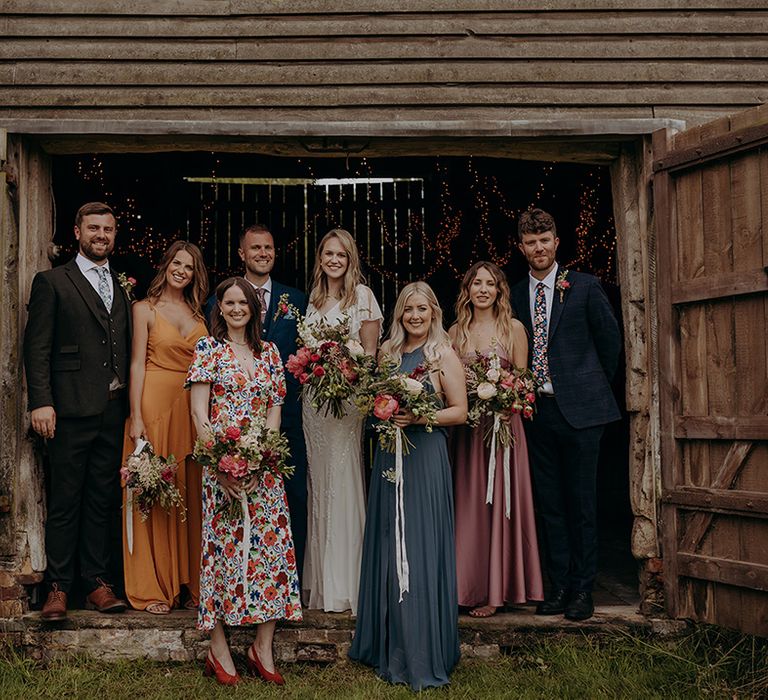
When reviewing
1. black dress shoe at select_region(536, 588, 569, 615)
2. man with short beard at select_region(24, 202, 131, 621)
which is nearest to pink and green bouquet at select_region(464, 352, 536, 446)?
black dress shoe at select_region(536, 588, 569, 615)

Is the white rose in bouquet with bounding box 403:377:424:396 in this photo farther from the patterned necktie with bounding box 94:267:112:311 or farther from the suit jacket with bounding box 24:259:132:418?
the patterned necktie with bounding box 94:267:112:311

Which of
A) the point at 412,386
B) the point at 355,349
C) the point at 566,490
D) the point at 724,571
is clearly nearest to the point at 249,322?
the point at 355,349

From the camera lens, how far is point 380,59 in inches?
213

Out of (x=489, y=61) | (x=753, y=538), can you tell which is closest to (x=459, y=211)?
(x=489, y=61)

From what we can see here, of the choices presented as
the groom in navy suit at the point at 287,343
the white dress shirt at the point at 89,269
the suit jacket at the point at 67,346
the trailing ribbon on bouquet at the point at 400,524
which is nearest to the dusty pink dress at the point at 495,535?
the trailing ribbon on bouquet at the point at 400,524

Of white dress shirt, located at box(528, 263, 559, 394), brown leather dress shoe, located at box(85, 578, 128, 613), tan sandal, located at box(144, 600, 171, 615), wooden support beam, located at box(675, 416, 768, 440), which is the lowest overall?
tan sandal, located at box(144, 600, 171, 615)

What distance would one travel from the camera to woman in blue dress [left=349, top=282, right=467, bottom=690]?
15.0 feet

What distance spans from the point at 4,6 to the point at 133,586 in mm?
3772

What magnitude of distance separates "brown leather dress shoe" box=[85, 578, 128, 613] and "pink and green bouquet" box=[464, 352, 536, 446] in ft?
7.90

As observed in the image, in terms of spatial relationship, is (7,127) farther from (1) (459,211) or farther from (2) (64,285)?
(1) (459,211)

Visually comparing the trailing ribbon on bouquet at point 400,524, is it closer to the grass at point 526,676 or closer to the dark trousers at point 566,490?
the grass at point 526,676

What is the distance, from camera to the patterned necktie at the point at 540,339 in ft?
17.4

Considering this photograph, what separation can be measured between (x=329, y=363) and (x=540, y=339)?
1.40m

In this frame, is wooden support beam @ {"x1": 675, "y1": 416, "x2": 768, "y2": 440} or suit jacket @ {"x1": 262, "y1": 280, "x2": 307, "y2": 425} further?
suit jacket @ {"x1": 262, "y1": 280, "x2": 307, "y2": 425}
